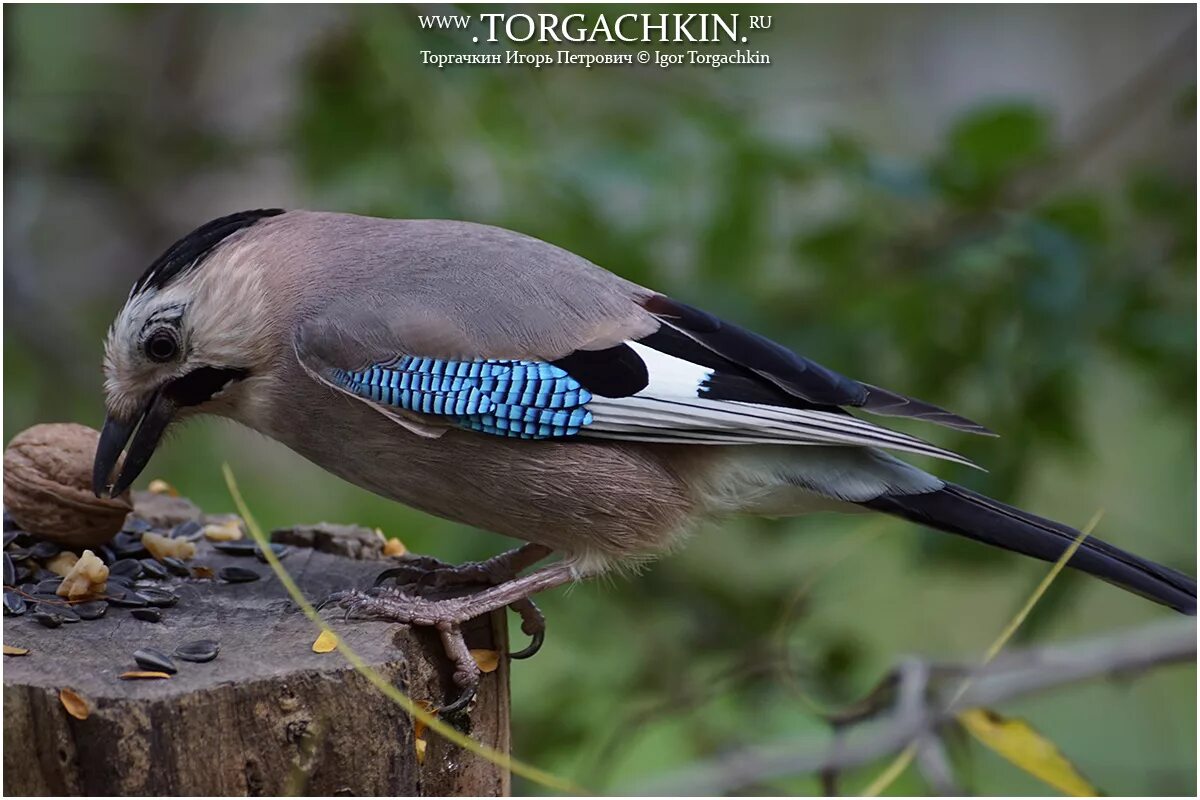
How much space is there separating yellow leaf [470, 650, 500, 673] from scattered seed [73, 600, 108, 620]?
0.78m

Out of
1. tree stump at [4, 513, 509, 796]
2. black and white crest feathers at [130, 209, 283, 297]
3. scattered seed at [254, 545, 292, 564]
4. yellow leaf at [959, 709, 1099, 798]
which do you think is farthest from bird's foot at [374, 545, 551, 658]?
yellow leaf at [959, 709, 1099, 798]

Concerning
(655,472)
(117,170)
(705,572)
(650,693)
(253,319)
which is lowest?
(650,693)

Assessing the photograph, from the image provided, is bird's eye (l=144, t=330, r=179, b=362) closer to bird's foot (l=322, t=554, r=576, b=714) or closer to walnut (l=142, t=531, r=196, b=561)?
walnut (l=142, t=531, r=196, b=561)

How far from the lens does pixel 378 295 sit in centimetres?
289

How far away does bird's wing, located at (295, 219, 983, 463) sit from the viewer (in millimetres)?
2773

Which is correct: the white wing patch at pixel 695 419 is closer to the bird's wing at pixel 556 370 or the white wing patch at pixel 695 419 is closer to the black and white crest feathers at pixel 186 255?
the bird's wing at pixel 556 370

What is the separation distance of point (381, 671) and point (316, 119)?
273cm

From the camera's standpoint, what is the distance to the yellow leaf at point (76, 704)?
7.20 ft

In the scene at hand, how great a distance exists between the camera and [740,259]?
4.11 m

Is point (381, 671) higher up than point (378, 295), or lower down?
lower down

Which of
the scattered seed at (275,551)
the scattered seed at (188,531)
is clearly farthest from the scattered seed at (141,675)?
the scattered seed at (188,531)

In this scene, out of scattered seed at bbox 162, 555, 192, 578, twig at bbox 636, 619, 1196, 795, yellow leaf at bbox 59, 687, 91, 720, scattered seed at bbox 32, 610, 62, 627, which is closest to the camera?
yellow leaf at bbox 59, 687, 91, 720

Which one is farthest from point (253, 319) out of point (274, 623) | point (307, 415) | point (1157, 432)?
point (1157, 432)

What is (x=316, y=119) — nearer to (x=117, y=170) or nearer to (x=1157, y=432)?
(x=117, y=170)
